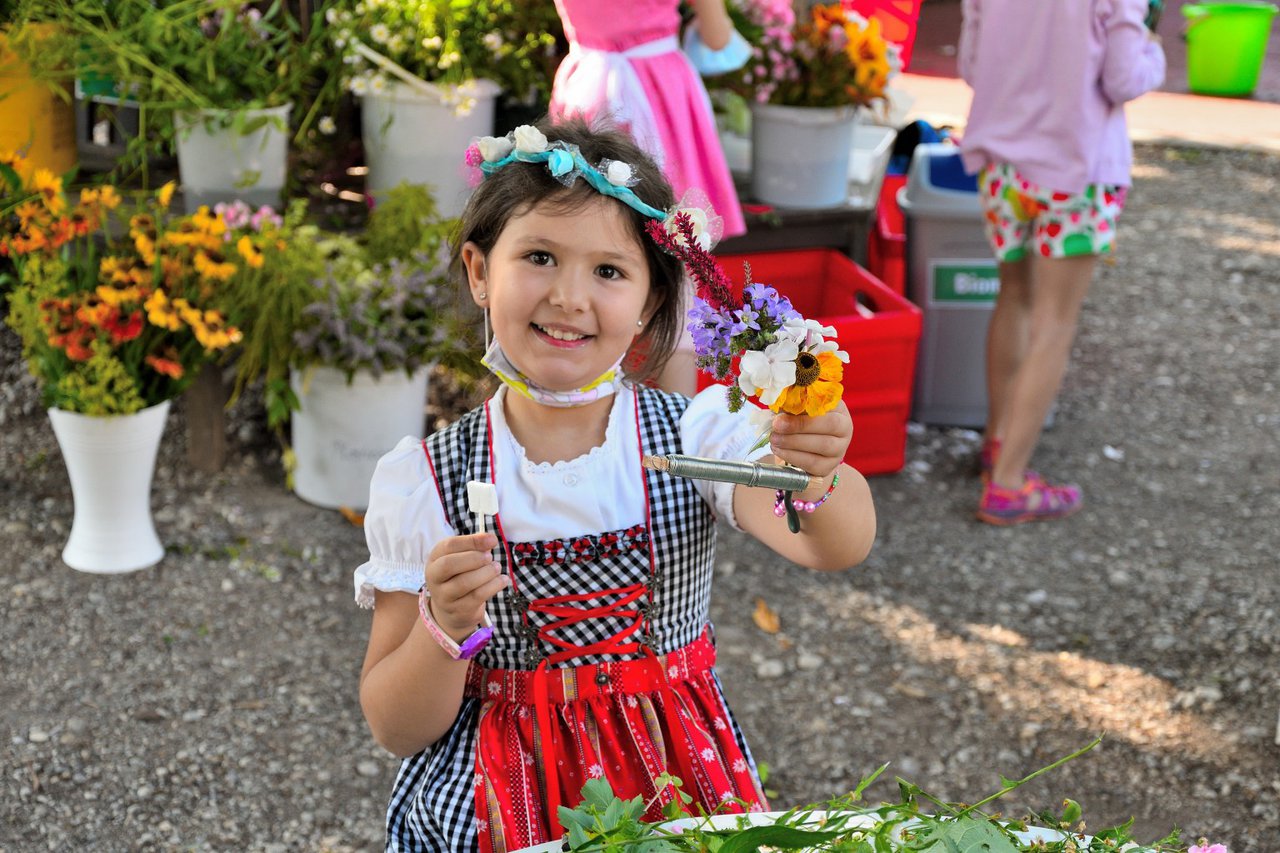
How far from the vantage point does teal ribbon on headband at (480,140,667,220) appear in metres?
1.48

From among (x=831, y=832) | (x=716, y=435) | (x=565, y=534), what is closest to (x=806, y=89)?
(x=716, y=435)

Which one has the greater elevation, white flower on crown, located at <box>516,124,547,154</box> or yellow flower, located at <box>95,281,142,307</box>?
white flower on crown, located at <box>516,124,547,154</box>

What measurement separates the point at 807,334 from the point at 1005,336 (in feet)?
8.68

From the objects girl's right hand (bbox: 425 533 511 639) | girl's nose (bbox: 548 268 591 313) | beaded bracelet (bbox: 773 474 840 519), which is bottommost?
girl's right hand (bbox: 425 533 511 639)

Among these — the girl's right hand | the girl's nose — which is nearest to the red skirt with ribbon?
the girl's right hand

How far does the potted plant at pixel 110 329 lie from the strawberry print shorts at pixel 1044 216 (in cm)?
178

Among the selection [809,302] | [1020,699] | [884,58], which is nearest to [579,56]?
[884,58]

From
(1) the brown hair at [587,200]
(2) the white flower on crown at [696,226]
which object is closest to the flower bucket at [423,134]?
(1) the brown hair at [587,200]

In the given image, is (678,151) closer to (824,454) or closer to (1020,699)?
(1020,699)

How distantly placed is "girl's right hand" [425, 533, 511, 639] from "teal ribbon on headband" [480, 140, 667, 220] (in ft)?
1.36

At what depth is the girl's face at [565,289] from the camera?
1489 millimetres

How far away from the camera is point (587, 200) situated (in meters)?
1.52

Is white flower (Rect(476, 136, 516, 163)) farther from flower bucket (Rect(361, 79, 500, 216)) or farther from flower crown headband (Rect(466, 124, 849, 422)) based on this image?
flower bucket (Rect(361, 79, 500, 216))

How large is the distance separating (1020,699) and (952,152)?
1711 millimetres
